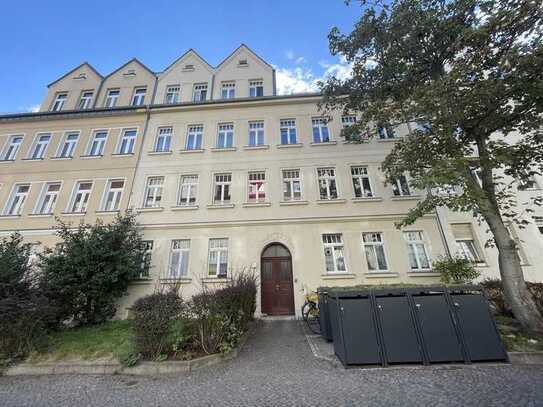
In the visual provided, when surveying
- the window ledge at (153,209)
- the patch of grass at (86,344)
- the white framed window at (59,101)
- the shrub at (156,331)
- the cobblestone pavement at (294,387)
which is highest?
the white framed window at (59,101)

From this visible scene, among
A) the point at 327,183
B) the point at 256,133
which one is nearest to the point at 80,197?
the point at 256,133

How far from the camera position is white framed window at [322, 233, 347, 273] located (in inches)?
414

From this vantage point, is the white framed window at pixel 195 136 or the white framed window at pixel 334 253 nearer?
the white framed window at pixel 334 253

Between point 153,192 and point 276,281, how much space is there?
26.2ft

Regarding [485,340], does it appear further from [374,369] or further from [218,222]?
[218,222]

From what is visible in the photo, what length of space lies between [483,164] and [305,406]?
25.8 feet

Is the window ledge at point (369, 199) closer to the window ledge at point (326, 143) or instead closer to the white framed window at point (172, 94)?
the window ledge at point (326, 143)

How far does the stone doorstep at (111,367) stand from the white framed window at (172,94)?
14279 mm

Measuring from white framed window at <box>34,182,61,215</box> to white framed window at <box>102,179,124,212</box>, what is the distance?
2696mm

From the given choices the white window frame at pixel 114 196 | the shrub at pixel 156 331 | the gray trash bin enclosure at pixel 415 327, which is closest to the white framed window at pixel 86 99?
the white window frame at pixel 114 196

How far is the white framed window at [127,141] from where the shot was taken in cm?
1330

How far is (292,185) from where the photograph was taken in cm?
1205

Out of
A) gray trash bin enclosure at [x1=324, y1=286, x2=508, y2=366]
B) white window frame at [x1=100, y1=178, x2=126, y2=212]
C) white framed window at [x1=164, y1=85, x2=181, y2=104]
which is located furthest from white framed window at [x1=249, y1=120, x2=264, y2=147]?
gray trash bin enclosure at [x1=324, y1=286, x2=508, y2=366]

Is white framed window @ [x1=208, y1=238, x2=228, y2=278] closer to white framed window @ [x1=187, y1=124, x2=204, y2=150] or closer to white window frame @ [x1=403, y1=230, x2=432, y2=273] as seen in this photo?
white framed window @ [x1=187, y1=124, x2=204, y2=150]
